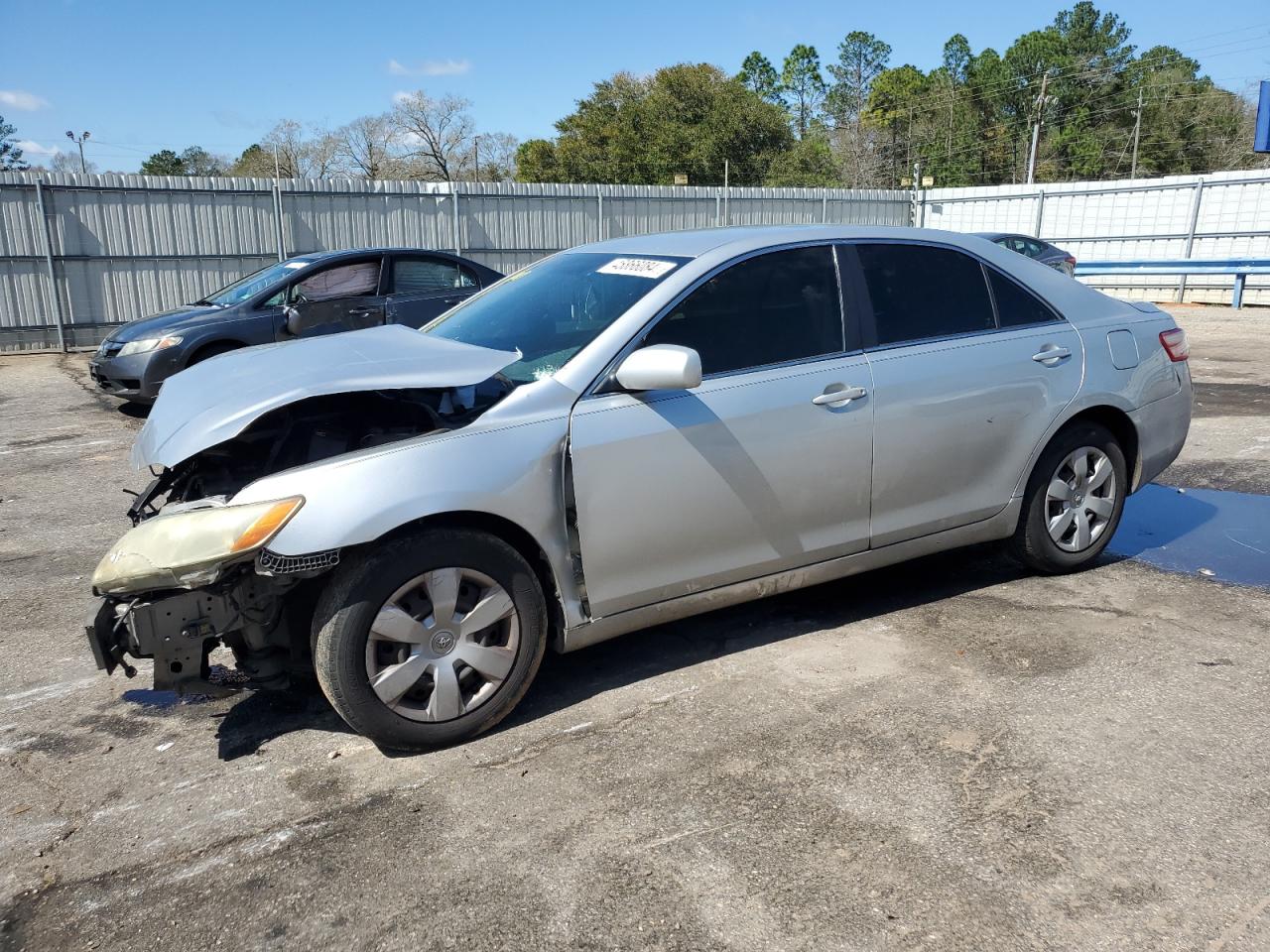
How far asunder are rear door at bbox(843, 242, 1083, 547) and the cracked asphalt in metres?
0.59

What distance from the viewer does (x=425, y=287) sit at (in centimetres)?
1056

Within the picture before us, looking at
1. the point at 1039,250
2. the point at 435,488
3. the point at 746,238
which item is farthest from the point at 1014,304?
the point at 1039,250

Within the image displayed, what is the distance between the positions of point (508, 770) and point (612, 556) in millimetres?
814

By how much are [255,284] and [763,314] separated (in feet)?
27.3

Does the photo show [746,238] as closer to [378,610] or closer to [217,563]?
[378,610]

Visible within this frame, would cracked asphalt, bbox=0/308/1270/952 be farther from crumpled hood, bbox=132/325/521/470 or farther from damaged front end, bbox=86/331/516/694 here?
crumpled hood, bbox=132/325/521/470

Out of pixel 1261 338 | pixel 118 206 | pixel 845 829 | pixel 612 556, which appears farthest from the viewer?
pixel 118 206

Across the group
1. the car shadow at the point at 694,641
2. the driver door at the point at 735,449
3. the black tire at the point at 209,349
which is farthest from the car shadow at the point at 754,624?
the black tire at the point at 209,349

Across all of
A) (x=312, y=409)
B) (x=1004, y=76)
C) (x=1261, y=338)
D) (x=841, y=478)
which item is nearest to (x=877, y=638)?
(x=841, y=478)

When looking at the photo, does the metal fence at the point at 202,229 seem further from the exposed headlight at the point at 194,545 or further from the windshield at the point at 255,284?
the exposed headlight at the point at 194,545

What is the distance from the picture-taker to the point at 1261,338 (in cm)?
1509

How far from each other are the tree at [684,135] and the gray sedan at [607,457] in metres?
47.5

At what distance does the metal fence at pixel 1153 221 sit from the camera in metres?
22.4

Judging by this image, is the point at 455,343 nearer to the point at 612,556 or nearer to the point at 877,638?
the point at 612,556
